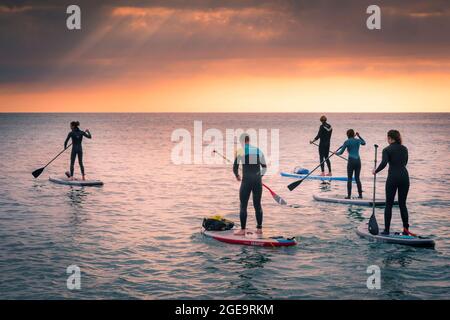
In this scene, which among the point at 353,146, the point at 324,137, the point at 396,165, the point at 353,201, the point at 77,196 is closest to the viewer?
the point at 396,165

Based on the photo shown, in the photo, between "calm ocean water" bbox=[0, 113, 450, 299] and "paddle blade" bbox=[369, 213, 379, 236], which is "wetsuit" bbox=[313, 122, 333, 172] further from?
"paddle blade" bbox=[369, 213, 379, 236]

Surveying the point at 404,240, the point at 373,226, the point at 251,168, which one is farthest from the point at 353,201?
the point at 251,168

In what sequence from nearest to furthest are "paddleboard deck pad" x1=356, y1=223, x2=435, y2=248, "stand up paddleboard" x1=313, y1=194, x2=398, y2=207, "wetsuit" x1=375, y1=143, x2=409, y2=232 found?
"wetsuit" x1=375, y1=143, x2=409, y2=232 < "paddleboard deck pad" x1=356, y1=223, x2=435, y2=248 < "stand up paddleboard" x1=313, y1=194, x2=398, y2=207

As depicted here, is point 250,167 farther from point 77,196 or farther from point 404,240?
point 77,196

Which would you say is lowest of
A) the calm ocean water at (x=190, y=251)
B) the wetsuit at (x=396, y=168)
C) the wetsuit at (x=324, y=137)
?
the calm ocean water at (x=190, y=251)

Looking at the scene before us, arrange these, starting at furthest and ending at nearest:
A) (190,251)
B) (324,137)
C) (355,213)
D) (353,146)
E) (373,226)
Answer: (324,137), (353,146), (355,213), (373,226), (190,251)

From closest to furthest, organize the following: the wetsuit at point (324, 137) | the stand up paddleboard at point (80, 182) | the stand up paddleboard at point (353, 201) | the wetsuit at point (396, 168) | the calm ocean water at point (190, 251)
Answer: the calm ocean water at point (190, 251) → the wetsuit at point (396, 168) → the stand up paddleboard at point (353, 201) → the stand up paddleboard at point (80, 182) → the wetsuit at point (324, 137)

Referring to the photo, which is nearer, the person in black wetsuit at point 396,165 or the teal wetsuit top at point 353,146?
the person in black wetsuit at point 396,165

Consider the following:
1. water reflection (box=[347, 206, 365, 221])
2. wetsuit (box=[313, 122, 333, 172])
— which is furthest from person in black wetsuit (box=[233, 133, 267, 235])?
wetsuit (box=[313, 122, 333, 172])

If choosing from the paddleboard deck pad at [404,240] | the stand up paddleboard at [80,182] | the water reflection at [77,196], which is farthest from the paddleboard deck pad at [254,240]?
the stand up paddleboard at [80,182]

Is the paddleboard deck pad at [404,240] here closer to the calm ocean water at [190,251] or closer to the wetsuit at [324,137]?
the calm ocean water at [190,251]

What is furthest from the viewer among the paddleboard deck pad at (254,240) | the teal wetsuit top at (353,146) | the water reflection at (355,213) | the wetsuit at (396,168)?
the teal wetsuit top at (353,146)

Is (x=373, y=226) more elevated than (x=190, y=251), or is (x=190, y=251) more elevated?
(x=373, y=226)
